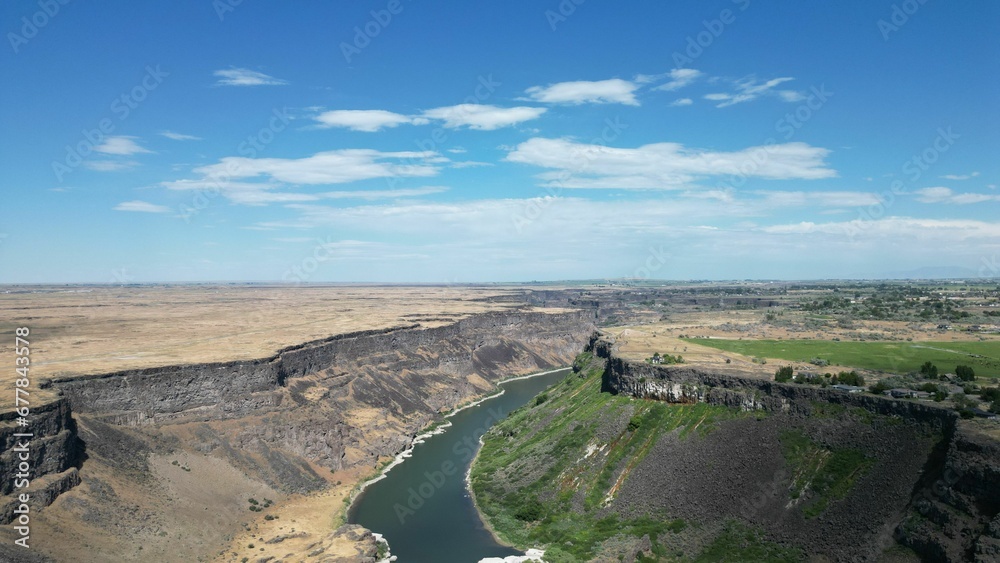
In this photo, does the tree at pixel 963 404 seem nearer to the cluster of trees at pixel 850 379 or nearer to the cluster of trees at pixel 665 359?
the cluster of trees at pixel 850 379

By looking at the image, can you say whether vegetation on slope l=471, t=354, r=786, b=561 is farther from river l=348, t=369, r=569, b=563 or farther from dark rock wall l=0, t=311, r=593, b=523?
dark rock wall l=0, t=311, r=593, b=523

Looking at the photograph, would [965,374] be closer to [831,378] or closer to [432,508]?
[831,378]

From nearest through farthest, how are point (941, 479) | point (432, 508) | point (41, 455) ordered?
point (941, 479)
point (41, 455)
point (432, 508)

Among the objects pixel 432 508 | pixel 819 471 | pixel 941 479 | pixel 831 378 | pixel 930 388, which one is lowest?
pixel 432 508

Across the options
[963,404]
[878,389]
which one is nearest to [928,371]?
[878,389]

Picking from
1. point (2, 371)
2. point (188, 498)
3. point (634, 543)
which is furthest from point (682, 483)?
point (2, 371)

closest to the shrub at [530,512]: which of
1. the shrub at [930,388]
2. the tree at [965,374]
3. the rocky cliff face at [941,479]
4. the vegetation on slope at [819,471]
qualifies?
the rocky cliff face at [941,479]
